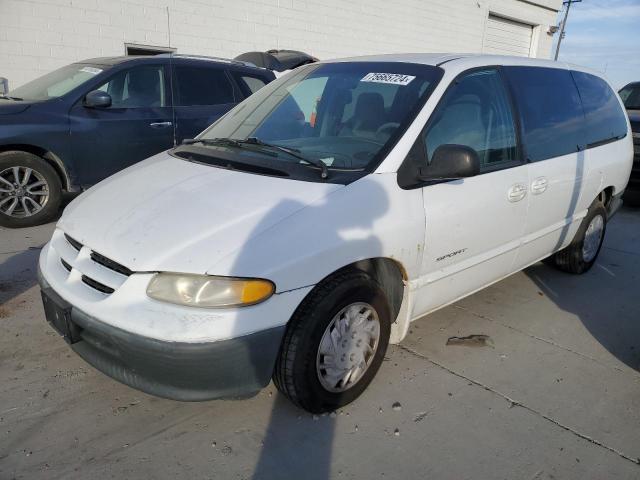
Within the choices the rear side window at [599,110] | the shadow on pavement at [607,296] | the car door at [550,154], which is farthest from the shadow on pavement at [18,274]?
the rear side window at [599,110]

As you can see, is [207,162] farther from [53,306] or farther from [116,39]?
[116,39]

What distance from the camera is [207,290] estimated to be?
2104 mm

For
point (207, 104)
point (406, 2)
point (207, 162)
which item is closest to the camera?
point (207, 162)

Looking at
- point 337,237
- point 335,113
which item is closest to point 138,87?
point 335,113

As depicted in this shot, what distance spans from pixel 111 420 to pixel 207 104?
14.7 ft

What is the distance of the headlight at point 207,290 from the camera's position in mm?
2098

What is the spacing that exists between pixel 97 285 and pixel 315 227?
102 cm

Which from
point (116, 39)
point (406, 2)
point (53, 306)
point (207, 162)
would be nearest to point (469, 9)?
point (406, 2)

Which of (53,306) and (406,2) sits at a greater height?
(406,2)

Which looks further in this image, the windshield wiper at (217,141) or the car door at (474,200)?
the windshield wiper at (217,141)

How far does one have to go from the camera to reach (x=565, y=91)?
4074mm

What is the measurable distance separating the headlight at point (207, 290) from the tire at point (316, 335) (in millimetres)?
281

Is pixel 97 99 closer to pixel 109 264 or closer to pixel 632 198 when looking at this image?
pixel 109 264

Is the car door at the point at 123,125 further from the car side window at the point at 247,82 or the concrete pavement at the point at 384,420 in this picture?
the concrete pavement at the point at 384,420
